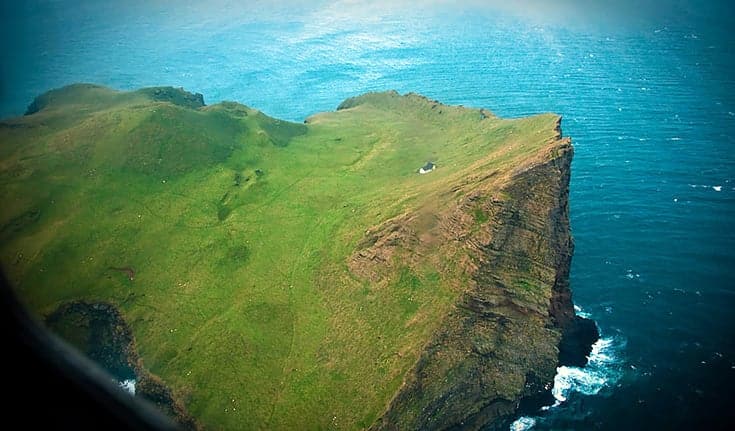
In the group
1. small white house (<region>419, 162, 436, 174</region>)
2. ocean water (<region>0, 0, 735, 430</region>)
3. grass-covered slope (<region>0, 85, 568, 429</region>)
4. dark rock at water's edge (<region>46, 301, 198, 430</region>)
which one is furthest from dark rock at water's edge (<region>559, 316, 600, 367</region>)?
dark rock at water's edge (<region>46, 301, 198, 430</region>)

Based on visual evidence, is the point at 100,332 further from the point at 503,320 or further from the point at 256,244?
the point at 503,320

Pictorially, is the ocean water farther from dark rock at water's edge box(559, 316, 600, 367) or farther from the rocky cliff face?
the rocky cliff face

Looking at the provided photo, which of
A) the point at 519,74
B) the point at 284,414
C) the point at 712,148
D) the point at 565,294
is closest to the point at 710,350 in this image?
the point at 565,294

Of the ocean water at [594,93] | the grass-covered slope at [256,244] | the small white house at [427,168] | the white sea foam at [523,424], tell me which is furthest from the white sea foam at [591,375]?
the small white house at [427,168]

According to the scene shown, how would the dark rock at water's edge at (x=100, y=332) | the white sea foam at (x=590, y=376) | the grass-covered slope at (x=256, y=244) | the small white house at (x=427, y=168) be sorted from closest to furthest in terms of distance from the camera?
1. the grass-covered slope at (x=256, y=244)
2. the dark rock at water's edge at (x=100, y=332)
3. the white sea foam at (x=590, y=376)
4. the small white house at (x=427, y=168)

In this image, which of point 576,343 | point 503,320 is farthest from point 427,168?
point 503,320

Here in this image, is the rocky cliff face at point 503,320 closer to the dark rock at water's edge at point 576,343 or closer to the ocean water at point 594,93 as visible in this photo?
the dark rock at water's edge at point 576,343

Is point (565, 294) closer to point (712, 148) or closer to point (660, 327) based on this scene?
point (660, 327)
